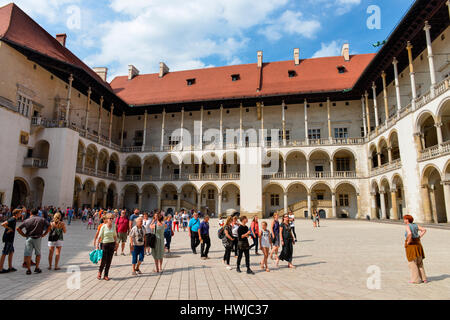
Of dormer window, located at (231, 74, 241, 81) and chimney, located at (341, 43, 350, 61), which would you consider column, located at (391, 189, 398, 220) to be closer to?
chimney, located at (341, 43, 350, 61)

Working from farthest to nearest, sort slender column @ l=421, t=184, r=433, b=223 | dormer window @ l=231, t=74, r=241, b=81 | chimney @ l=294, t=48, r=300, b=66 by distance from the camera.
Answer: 1. chimney @ l=294, t=48, r=300, b=66
2. dormer window @ l=231, t=74, r=241, b=81
3. slender column @ l=421, t=184, r=433, b=223

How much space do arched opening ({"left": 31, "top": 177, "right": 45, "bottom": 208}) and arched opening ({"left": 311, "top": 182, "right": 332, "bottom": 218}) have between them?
26627 millimetres

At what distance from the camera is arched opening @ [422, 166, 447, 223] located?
19375mm

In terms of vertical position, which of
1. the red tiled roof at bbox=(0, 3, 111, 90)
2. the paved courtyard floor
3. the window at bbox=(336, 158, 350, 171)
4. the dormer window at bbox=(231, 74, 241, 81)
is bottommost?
the paved courtyard floor

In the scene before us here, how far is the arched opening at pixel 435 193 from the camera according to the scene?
19375 millimetres

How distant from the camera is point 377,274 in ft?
20.1

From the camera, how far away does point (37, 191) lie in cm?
2431

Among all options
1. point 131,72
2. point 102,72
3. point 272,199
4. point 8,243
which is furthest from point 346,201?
point 102,72

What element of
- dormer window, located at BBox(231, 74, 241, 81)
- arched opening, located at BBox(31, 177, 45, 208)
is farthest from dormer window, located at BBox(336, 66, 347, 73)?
arched opening, located at BBox(31, 177, 45, 208)

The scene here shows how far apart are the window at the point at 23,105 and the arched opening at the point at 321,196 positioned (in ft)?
94.4

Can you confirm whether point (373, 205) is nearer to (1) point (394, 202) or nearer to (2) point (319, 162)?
(1) point (394, 202)
